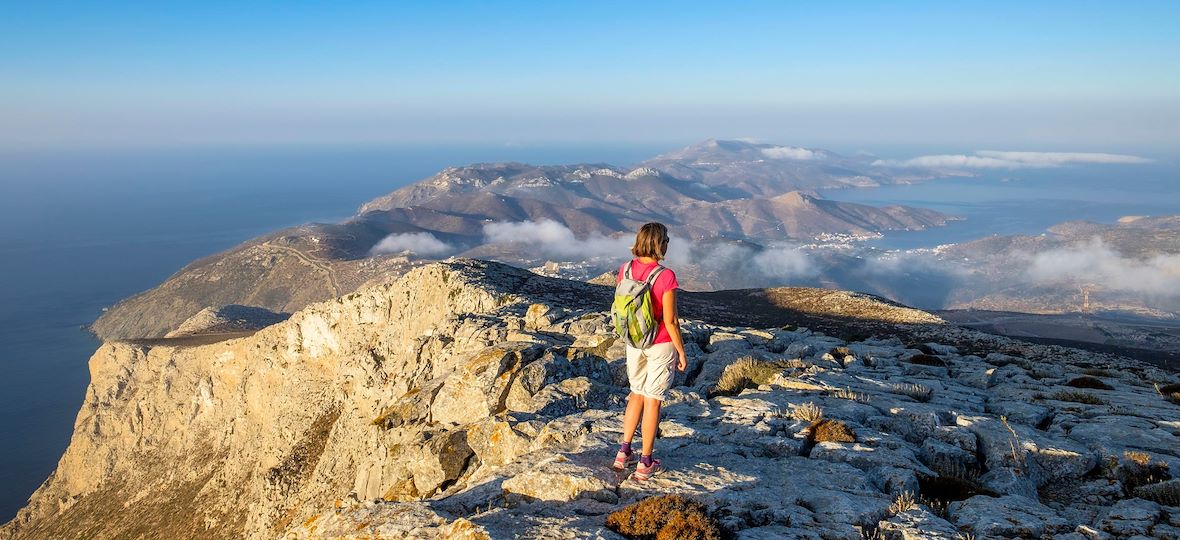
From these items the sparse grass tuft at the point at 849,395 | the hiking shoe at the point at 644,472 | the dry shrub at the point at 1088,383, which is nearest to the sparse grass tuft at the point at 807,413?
the sparse grass tuft at the point at 849,395

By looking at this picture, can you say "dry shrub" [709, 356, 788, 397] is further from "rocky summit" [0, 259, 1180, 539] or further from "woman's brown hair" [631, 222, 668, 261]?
"woman's brown hair" [631, 222, 668, 261]

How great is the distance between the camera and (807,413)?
14828 millimetres

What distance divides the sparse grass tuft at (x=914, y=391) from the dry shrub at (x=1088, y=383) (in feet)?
27.6

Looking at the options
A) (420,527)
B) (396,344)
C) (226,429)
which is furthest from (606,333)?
(226,429)

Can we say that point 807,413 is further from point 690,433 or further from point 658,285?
point 658,285

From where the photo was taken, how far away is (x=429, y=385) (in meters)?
23.2

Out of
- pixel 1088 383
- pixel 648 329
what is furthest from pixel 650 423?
pixel 1088 383

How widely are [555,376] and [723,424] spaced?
21.5ft

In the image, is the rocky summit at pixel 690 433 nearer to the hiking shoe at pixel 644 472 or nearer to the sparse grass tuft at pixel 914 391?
the sparse grass tuft at pixel 914 391

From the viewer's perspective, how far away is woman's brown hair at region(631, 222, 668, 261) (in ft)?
33.2

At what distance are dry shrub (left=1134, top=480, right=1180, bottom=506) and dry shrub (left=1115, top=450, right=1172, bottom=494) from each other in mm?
883

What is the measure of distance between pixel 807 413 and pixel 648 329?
6.88 m

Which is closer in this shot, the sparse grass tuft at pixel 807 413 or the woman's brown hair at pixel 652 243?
the woman's brown hair at pixel 652 243

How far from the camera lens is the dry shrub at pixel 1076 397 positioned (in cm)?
1906
